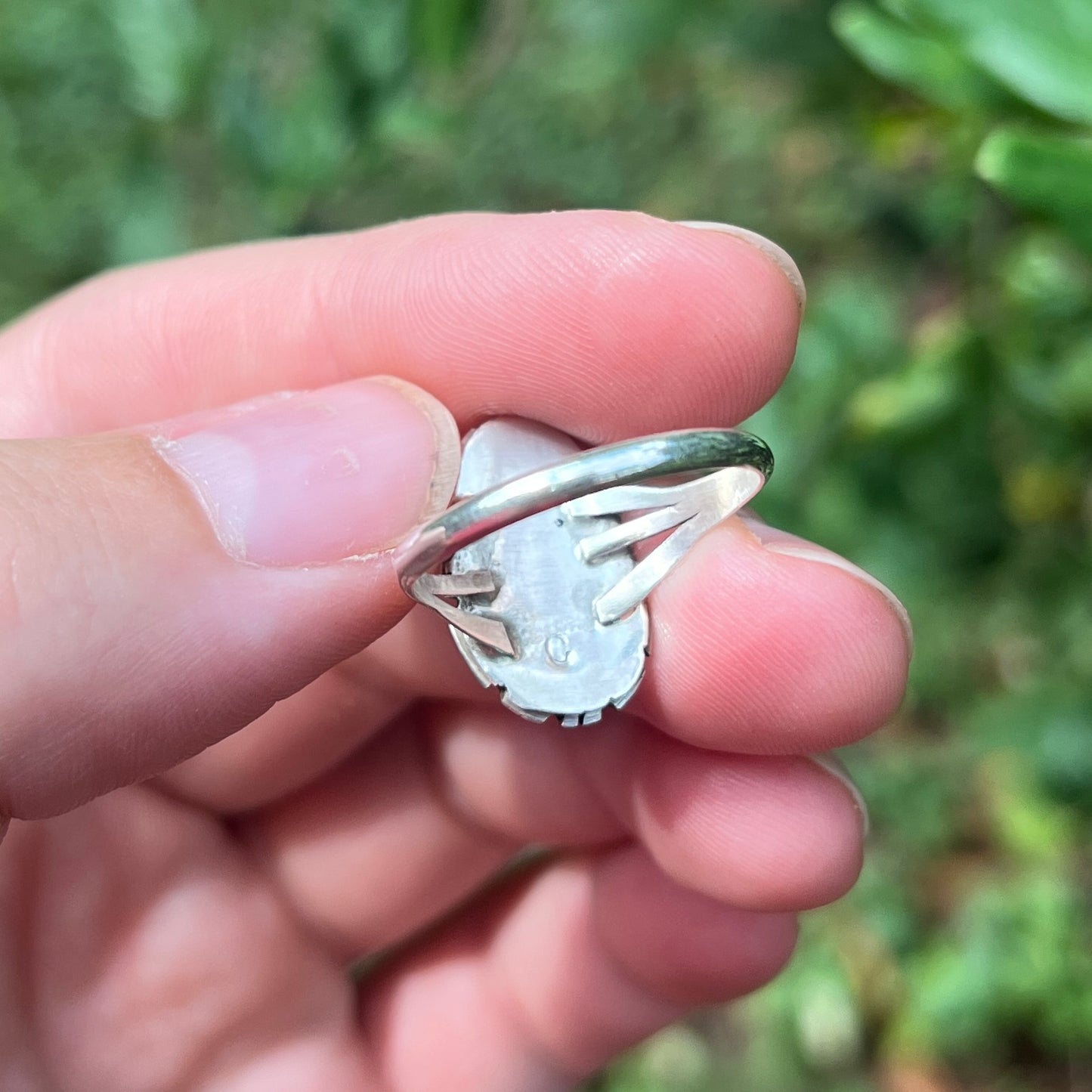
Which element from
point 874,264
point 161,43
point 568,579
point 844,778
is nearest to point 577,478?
point 568,579

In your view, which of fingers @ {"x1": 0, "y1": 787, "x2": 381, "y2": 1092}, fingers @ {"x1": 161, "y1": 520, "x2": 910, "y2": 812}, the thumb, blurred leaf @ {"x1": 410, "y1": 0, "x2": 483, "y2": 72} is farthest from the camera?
blurred leaf @ {"x1": 410, "y1": 0, "x2": 483, "y2": 72}

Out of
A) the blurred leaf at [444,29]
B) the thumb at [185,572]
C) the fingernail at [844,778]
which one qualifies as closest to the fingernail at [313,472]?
the thumb at [185,572]

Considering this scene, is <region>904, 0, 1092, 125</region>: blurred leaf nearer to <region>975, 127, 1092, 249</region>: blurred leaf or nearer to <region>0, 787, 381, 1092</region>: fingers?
<region>975, 127, 1092, 249</region>: blurred leaf

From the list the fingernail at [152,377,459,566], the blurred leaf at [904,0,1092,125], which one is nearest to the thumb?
the fingernail at [152,377,459,566]

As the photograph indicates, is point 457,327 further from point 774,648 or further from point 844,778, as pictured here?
point 844,778

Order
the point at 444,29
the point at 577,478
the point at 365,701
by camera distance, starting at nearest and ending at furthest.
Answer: the point at 577,478
the point at 365,701
the point at 444,29

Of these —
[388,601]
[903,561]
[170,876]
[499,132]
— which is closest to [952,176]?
[903,561]

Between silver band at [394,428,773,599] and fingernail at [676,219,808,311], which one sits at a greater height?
fingernail at [676,219,808,311]

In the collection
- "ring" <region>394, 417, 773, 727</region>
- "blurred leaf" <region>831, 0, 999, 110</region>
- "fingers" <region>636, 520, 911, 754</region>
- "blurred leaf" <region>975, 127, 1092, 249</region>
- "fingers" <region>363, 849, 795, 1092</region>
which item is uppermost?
"blurred leaf" <region>831, 0, 999, 110</region>

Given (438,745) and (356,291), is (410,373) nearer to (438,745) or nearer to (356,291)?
(356,291)
